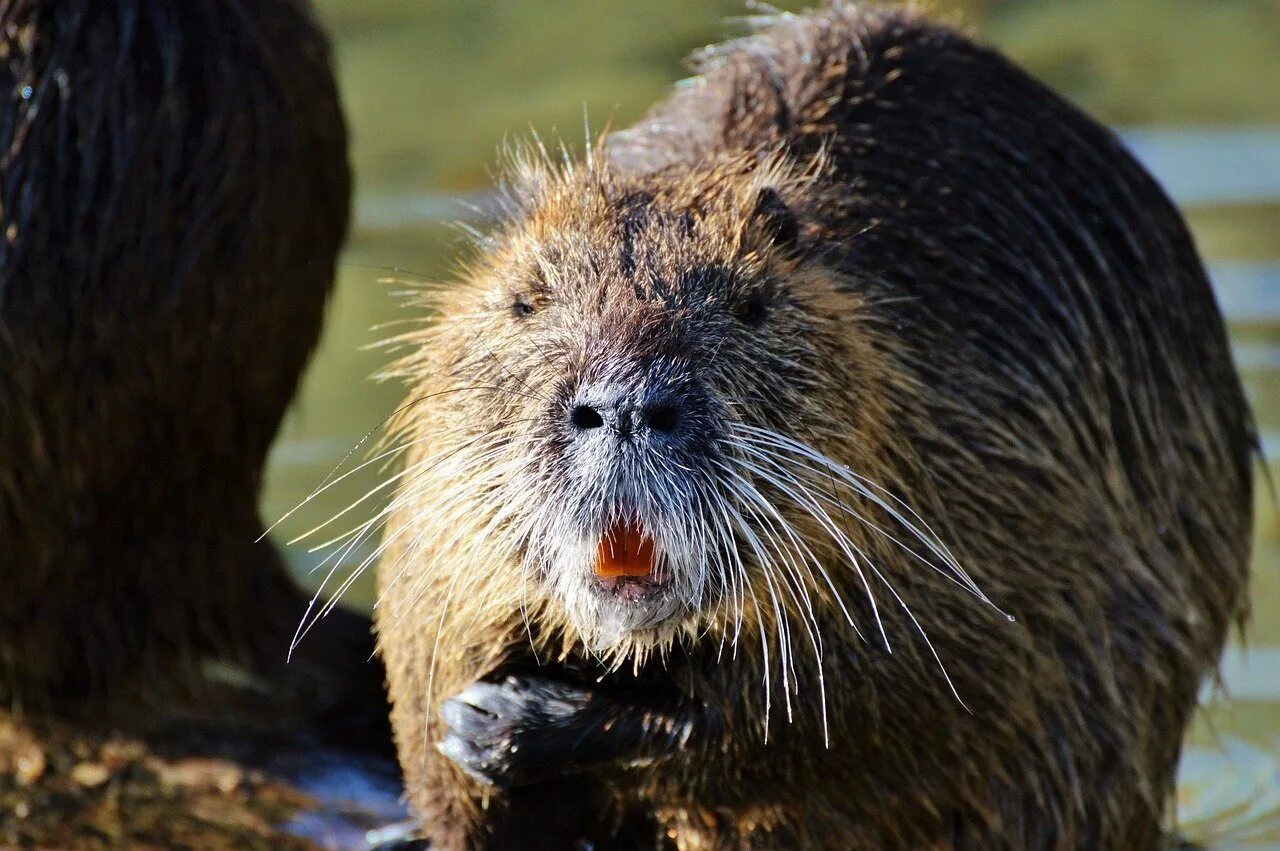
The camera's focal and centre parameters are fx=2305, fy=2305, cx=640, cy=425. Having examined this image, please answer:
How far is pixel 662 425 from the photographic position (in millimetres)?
2818

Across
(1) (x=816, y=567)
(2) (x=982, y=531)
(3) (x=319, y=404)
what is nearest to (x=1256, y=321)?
(3) (x=319, y=404)

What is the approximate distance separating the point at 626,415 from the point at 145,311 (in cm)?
134

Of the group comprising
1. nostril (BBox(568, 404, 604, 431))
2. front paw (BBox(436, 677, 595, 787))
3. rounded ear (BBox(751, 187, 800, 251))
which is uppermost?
rounded ear (BBox(751, 187, 800, 251))

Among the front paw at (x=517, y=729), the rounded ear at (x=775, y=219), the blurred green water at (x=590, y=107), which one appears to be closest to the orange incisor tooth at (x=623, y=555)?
the front paw at (x=517, y=729)

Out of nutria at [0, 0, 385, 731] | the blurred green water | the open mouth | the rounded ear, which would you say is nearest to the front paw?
the open mouth

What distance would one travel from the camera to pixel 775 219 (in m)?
3.21

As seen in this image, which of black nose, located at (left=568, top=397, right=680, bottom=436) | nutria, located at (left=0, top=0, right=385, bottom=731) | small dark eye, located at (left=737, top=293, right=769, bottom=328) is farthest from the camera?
nutria, located at (left=0, top=0, right=385, bottom=731)

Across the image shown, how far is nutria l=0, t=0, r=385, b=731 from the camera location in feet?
12.6

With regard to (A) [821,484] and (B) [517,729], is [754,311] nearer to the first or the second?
(A) [821,484]

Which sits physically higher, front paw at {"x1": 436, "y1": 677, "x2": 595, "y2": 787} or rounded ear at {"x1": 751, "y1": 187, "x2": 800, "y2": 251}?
rounded ear at {"x1": 751, "y1": 187, "x2": 800, "y2": 251}

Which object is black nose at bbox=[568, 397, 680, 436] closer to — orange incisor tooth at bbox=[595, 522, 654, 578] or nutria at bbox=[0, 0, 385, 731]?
orange incisor tooth at bbox=[595, 522, 654, 578]

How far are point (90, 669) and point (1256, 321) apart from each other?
129 inches

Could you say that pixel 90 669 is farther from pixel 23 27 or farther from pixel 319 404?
pixel 319 404

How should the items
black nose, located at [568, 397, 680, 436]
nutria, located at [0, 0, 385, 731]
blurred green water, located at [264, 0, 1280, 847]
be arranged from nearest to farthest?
1. black nose, located at [568, 397, 680, 436]
2. nutria, located at [0, 0, 385, 731]
3. blurred green water, located at [264, 0, 1280, 847]
